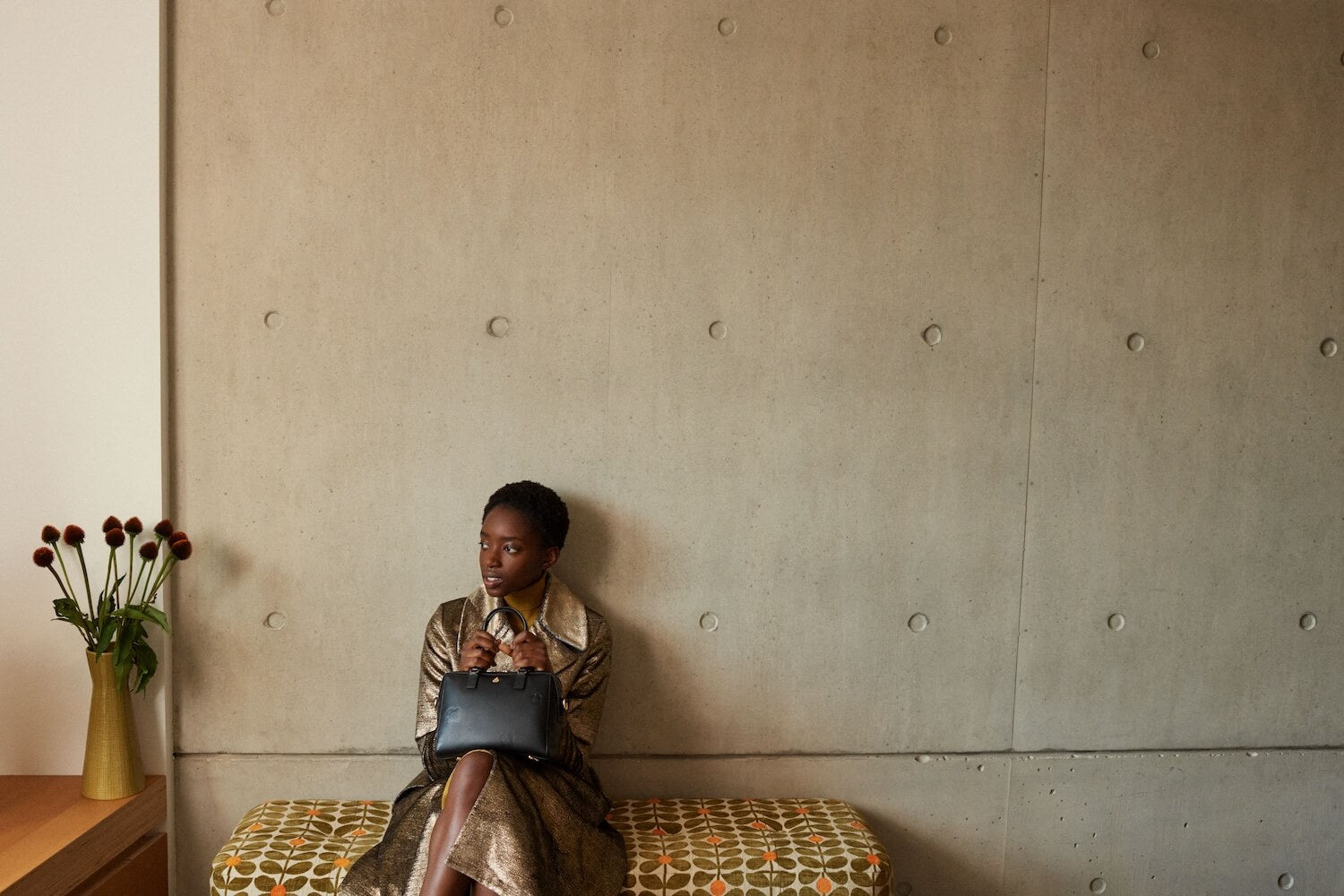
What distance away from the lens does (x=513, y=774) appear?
2.30 metres

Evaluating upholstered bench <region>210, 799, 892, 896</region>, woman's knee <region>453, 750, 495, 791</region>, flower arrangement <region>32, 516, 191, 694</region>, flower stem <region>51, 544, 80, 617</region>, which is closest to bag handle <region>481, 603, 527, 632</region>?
woman's knee <region>453, 750, 495, 791</region>

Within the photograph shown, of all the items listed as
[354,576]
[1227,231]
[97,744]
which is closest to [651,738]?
[354,576]

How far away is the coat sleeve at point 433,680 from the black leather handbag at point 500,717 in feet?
0.51

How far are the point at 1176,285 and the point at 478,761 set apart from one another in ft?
7.36

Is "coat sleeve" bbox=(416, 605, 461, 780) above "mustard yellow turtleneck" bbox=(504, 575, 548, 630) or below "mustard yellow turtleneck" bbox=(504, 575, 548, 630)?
below

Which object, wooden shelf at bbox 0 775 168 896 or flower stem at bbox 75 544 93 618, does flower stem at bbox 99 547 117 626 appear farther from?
wooden shelf at bbox 0 775 168 896

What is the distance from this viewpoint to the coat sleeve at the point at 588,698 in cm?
254

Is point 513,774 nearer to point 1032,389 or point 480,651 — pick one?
point 480,651

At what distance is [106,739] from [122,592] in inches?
14.2

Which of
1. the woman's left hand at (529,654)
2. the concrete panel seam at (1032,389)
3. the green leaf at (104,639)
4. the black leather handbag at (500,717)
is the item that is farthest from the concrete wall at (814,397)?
the black leather handbag at (500,717)

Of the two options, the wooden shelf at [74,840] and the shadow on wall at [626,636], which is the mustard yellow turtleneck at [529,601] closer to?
the shadow on wall at [626,636]

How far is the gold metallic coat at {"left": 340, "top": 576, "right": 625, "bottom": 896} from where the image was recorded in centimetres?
218

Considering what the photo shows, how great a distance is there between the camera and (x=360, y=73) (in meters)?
2.65

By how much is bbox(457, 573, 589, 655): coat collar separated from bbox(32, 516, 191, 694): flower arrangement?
70 cm
